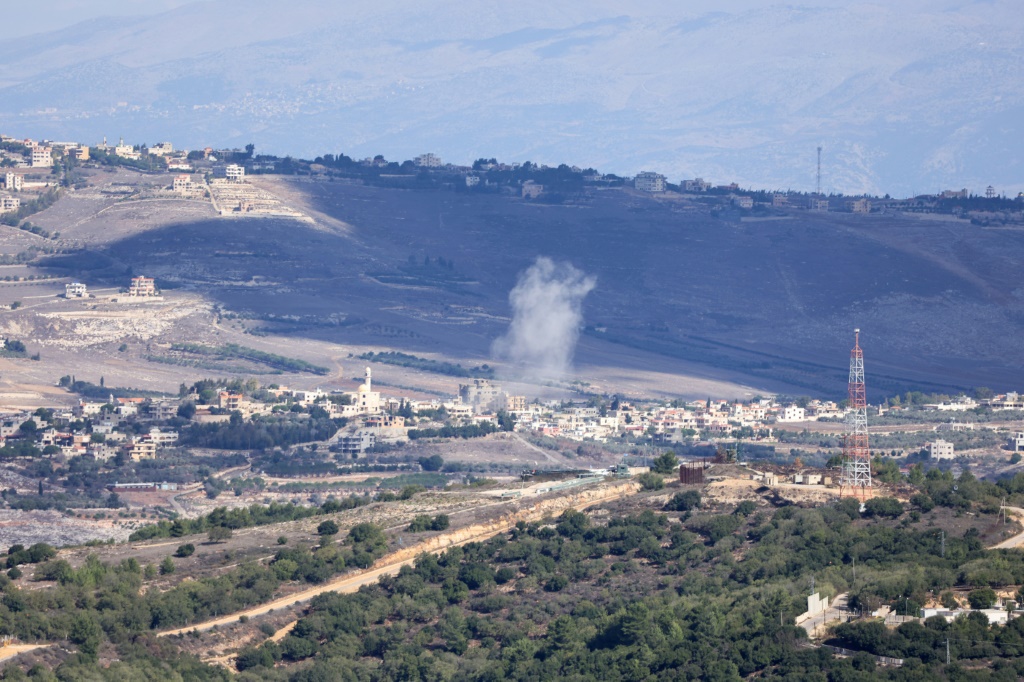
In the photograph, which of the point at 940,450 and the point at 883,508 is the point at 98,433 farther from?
the point at 883,508

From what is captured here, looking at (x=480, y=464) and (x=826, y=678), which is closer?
(x=826, y=678)

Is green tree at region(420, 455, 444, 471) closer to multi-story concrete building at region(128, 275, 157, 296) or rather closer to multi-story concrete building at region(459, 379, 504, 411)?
multi-story concrete building at region(459, 379, 504, 411)

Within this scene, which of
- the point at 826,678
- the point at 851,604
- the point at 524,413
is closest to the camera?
the point at 826,678

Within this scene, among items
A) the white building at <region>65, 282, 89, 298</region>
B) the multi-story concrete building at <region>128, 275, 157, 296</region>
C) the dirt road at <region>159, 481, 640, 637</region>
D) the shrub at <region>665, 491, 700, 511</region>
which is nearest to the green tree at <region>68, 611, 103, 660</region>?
the dirt road at <region>159, 481, 640, 637</region>

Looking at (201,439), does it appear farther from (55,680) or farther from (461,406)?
(55,680)

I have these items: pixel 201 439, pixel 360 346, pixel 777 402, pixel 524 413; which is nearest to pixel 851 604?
pixel 201 439

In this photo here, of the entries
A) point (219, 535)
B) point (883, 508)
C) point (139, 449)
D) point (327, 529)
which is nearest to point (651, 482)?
point (327, 529)
